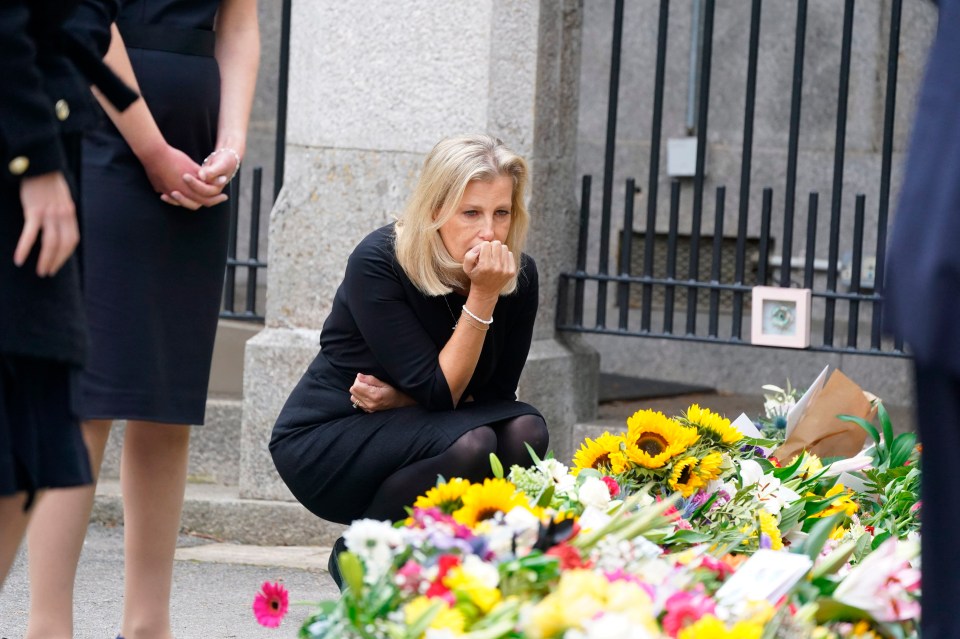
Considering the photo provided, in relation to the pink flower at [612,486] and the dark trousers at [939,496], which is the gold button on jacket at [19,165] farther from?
the pink flower at [612,486]

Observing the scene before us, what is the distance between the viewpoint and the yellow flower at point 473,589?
1838 millimetres

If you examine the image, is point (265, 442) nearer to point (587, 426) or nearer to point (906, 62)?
point (587, 426)

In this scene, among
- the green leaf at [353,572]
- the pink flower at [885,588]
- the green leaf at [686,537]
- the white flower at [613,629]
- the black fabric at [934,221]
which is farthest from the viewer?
the green leaf at [686,537]

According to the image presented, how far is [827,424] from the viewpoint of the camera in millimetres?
3414

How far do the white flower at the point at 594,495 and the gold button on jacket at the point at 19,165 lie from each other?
1.10 metres

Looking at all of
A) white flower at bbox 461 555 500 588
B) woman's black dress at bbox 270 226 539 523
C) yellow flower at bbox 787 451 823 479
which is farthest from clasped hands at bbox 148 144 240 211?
yellow flower at bbox 787 451 823 479

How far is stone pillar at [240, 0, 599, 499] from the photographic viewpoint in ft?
14.4

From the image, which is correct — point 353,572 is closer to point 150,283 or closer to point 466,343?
point 150,283

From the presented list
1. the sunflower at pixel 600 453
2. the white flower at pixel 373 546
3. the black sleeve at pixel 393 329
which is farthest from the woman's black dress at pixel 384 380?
the white flower at pixel 373 546

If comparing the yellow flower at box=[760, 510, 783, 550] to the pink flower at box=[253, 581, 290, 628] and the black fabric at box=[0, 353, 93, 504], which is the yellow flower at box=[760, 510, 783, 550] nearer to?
the pink flower at box=[253, 581, 290, 628]

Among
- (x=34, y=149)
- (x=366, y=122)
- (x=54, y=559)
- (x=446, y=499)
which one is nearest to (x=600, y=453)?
(x=446, y=499)

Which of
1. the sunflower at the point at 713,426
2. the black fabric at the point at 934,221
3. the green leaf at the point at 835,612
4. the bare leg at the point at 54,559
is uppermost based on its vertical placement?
the black fabric at the point at 934,221

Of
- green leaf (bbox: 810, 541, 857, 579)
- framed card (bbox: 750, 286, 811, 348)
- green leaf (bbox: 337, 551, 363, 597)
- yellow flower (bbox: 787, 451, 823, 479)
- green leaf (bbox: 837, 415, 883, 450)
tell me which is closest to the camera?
green leaf (bbox: 337, 551, 363, 597)

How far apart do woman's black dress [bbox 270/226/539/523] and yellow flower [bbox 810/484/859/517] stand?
71 cm
